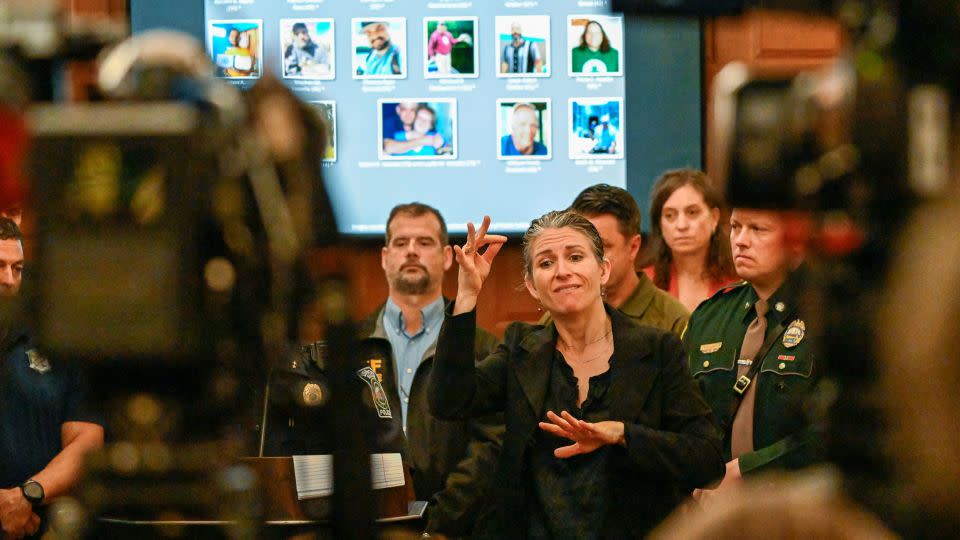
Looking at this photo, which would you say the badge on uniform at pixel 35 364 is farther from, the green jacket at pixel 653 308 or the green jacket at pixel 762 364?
the green jacket at pixel 762 364

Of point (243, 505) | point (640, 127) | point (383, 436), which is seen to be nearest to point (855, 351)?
point (243, 505)

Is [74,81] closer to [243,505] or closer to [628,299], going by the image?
[243,505]

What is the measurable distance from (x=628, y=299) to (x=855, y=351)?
8.29ft

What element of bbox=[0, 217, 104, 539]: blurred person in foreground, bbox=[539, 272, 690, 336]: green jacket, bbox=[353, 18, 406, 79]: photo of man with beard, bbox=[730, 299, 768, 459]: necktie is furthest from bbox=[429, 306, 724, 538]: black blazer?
bbox=[353, 18, 406, 79]: photo of man with beard

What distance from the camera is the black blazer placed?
8.57ft

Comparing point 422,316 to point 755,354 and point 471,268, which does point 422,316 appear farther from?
point 755,354

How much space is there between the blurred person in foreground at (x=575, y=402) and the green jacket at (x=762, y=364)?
287 millimetres

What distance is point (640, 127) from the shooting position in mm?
4773

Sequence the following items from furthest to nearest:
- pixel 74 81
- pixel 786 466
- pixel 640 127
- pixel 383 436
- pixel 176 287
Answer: pixel 640 127 < pixel 383 436 < pixel 786 466 < pixel 74 81 < pixel 176 287

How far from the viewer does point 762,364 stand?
120 inches

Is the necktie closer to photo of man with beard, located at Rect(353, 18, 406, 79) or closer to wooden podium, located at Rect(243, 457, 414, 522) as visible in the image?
wooden podium, located at Rect(243, 457, 414, 522)

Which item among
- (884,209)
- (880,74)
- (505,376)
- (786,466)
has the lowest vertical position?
(786,466)

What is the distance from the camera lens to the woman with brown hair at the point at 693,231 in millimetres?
3926

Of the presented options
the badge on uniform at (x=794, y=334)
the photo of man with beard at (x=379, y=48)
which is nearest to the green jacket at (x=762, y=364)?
the badge on uniform at (x=794, y=334)
